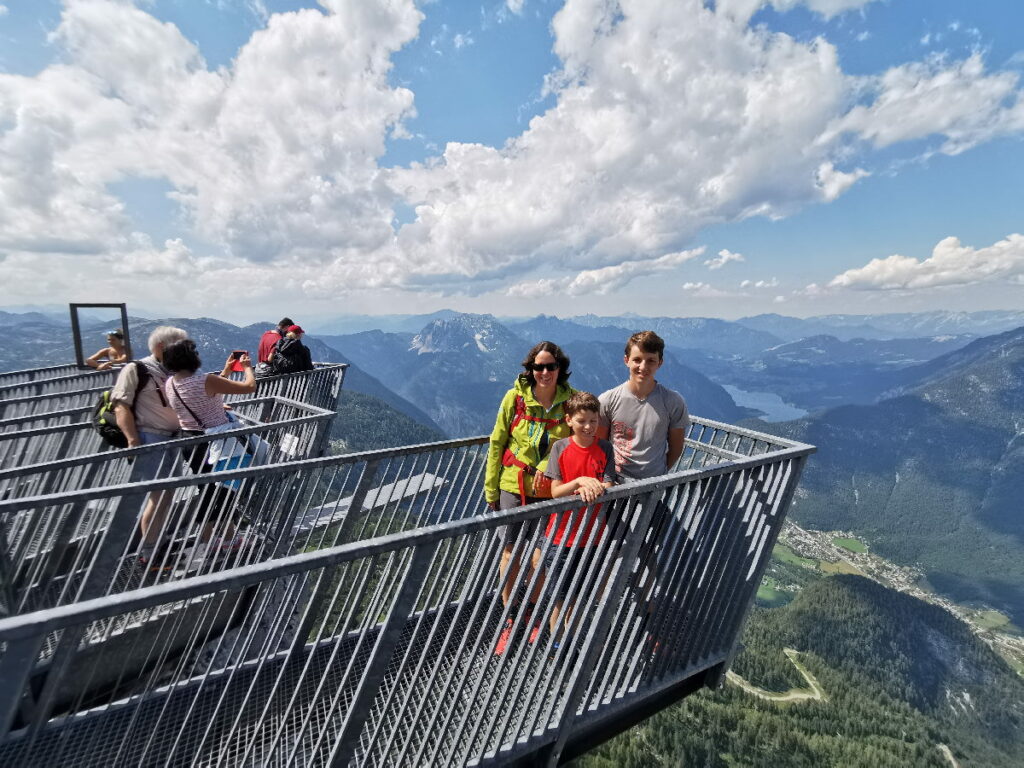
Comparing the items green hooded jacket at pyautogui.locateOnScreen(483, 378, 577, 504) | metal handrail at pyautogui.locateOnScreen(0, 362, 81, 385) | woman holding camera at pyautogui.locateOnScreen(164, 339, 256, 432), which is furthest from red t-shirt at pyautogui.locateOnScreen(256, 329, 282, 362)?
green hooded jacket at pyautogui.locateOnScreen(483, 378, 577, 504)

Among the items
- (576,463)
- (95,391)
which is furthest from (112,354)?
(576,463)

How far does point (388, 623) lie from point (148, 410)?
435 cm

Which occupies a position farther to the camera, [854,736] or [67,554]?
[854,736]

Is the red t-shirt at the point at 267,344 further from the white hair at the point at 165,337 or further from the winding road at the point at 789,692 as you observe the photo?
the winding road at the point at 789,692

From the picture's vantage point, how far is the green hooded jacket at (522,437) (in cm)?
481

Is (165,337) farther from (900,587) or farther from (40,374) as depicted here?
(900,587)

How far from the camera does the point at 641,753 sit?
82938mm

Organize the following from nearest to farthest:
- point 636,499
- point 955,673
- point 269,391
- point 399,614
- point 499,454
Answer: point 399,614
point 636,499
point 499,454
point 269,391
point 955,673

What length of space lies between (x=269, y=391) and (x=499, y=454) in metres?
8.28

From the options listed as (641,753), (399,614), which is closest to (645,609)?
(399,614)

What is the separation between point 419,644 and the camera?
15.9 ft

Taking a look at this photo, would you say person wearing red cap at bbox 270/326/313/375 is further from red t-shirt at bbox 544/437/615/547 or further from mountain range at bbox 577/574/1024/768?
mountain range at bbox 577/574/1024/768

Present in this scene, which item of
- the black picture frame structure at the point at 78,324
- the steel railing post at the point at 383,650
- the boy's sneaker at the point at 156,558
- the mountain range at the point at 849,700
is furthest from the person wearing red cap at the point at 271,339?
the mountain range at the point at 849,700

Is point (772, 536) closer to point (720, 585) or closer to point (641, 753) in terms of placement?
point (720, 585)
